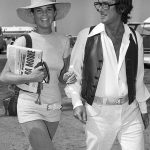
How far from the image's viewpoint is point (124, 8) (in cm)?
346

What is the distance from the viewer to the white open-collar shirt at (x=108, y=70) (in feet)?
10.9

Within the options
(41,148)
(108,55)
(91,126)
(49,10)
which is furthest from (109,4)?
(41,148)

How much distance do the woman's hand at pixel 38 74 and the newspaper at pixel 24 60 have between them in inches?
2.8

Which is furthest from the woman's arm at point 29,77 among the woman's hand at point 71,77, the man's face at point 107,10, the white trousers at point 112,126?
the man's face at point 107,10

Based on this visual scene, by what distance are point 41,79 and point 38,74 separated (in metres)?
0.05

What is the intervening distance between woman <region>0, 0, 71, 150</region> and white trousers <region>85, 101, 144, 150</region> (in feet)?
1.37

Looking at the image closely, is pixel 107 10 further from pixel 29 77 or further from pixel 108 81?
pixel 29 77

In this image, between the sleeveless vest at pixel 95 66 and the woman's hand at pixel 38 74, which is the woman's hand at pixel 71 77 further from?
the woman's hand at pixel 38 74

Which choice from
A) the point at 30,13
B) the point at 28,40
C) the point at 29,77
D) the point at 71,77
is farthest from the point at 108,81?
the point at 30,13

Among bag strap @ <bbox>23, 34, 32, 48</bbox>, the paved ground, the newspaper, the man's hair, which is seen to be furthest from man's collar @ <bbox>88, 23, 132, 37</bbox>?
the paved ground

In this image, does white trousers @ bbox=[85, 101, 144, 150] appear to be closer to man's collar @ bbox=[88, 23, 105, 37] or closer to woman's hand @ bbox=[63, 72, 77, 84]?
woman's hand @ bbox=[63, 72, 77, 84]

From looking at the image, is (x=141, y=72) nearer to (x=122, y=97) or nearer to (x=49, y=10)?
(x=122, y=97)

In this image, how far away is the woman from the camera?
3586mm

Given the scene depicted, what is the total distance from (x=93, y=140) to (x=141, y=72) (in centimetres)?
66
